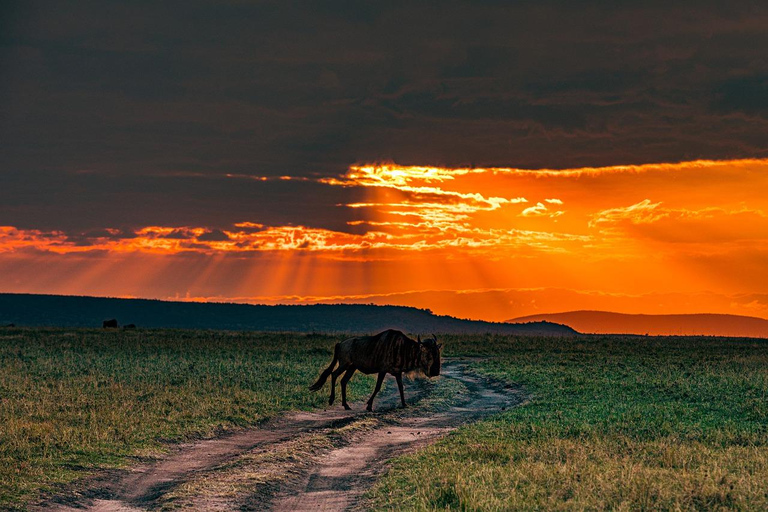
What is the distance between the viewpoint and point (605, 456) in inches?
659

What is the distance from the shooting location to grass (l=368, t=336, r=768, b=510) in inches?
518

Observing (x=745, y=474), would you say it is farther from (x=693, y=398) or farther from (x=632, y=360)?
(x=632, y=360)

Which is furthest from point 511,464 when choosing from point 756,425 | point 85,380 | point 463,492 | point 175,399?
point 85,380

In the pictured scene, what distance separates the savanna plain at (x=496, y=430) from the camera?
44.8ft

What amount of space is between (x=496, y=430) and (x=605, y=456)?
15.8ft

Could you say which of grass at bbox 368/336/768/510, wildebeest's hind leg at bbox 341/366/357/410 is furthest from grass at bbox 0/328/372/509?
grass at bbox 368/336/768/510

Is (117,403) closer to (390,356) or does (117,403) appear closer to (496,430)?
(390,356)

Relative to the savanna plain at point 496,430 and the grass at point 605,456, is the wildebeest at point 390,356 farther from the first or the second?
the grass at point 605,456

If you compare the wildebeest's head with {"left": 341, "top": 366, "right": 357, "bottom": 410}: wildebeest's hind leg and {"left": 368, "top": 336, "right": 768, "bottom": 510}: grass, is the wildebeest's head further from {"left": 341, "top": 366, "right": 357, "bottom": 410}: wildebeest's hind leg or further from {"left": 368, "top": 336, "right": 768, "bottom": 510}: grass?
{"left": 368, "top": 336, "right": 768, "bottom": 510}: grass

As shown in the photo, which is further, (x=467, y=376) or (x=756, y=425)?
(x=467, y=376)

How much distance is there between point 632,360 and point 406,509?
44.1 m

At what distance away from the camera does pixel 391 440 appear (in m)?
21.0

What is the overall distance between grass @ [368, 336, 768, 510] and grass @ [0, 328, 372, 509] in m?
6.60

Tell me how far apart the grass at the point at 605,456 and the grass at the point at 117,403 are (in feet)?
21.7
